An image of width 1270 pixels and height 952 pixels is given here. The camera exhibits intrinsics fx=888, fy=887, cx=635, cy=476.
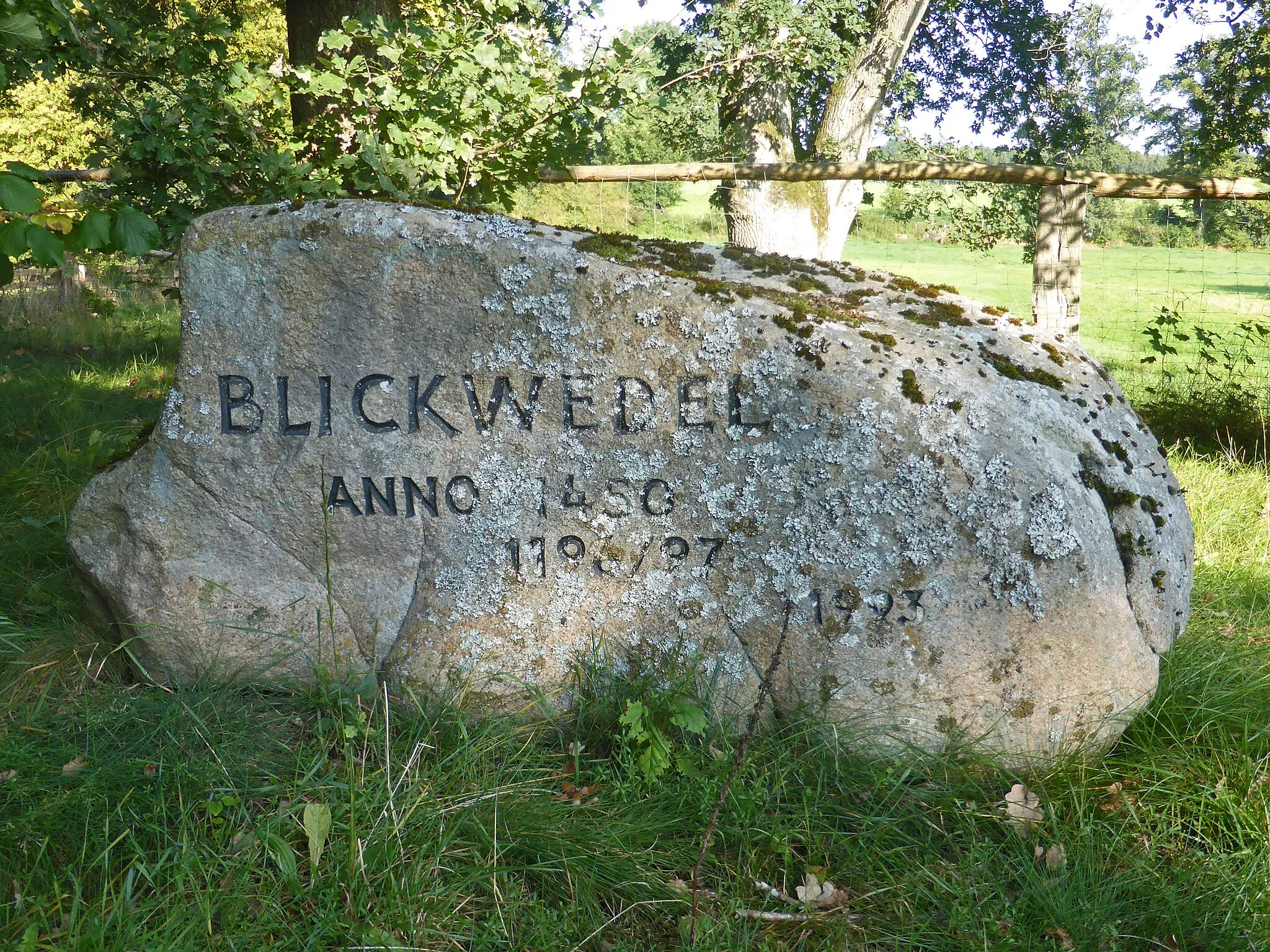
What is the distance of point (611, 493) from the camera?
2.90 metres

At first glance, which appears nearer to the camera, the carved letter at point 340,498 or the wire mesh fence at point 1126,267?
the carved letter at point 340,498

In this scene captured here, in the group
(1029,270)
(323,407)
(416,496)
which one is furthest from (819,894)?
(1029,270)

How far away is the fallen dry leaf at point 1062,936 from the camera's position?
216cm

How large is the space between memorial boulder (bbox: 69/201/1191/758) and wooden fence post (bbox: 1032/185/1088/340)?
2350mm

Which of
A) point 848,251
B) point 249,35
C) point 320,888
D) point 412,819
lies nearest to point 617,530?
point 412,819

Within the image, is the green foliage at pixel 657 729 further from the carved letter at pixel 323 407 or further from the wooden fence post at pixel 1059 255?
the wooden fence post at pixel 1059 255

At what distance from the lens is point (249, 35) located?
16.8 m

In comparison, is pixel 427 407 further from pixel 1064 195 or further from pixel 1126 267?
pixel 1126 267

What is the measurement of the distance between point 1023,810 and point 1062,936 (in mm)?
402

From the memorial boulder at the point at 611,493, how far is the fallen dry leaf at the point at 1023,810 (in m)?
0.20

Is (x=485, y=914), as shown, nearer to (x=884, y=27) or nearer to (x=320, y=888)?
(x=320, y=888)

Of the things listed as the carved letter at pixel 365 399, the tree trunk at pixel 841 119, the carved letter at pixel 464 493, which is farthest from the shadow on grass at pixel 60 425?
the tree trunk at pixel 841 119

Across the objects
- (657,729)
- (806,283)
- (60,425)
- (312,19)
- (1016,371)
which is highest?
(312,19)

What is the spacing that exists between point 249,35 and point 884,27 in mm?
13211
